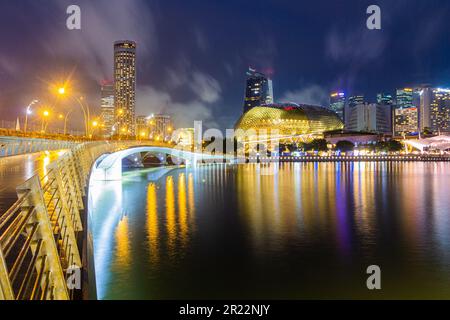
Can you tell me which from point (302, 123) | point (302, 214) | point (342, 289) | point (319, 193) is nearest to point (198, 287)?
point (342, 289)

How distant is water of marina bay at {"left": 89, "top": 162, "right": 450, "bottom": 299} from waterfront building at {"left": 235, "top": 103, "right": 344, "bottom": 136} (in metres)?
136

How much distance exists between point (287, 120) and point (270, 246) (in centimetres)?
15784

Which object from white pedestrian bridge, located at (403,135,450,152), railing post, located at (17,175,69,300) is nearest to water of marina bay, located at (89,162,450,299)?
railing post, located at (17,175,69,300)

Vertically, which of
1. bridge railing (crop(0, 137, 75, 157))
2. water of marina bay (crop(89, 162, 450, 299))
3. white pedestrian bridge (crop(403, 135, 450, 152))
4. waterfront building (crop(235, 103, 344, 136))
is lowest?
water of marina bay (crop(89, 162, 450, 299))

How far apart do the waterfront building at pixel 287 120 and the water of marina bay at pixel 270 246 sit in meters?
136

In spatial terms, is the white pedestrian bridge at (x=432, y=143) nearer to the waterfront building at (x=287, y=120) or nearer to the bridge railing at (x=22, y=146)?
the waterfront building at (x=287, y=120)

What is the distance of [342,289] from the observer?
1365 centimetres

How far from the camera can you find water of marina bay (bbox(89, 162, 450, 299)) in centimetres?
1383

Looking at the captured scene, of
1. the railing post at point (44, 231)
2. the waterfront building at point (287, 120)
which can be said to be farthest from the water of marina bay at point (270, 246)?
the waterfront building at point (287, 120)

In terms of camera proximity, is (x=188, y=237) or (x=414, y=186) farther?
(x=414, y=186)

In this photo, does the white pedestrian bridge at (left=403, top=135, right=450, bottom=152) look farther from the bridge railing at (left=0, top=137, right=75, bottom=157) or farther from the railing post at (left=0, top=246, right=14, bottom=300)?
the railing post at (left=0, top=246, right=14, bottom=300)

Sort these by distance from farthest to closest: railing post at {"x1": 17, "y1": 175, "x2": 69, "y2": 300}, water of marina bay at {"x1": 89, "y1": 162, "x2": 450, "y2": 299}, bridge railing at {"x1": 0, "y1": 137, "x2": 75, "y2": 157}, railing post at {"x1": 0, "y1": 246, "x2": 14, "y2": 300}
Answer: bridge railing at {"x1": 0, "y1": 137, "x2": 75, "y2": 157} < water of marina bay at {"x1": 89, "y1": 162, "x2": 450, "y2": 299} < railing post at {"x1": 17, "y1": 175, "x2": 69, "y2": 300} < railing post at {"x1": 0, "y1": 246, "x2": 14, "y2": 300}

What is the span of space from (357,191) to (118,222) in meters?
24.6
